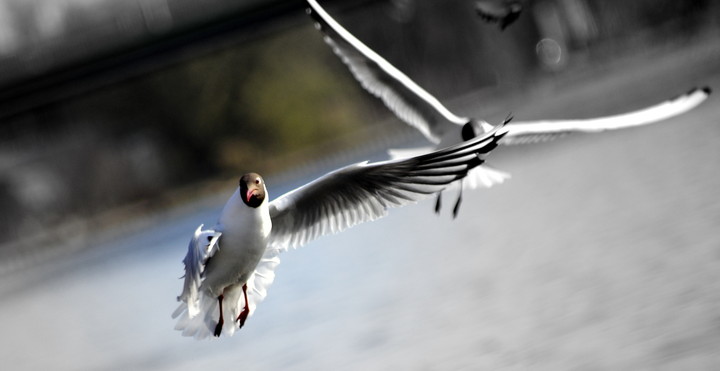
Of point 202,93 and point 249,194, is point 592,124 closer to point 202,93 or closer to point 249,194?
point 249,194

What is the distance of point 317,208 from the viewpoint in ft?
21.4

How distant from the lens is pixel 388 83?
325 inches

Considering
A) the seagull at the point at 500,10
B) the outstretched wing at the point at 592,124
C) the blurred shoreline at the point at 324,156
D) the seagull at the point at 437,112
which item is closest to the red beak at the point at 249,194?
the seagull at the point at 437,112

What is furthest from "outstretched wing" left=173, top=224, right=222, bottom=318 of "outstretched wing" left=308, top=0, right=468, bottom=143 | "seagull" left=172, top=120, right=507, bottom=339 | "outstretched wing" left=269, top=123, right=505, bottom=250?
"outstretched wing" left=308, top=0, right=468, bottom=143

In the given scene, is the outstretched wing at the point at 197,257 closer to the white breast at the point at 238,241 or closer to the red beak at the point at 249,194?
the white breast at the point at 238,241

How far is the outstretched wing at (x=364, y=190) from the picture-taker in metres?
5.77

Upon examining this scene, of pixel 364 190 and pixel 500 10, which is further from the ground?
pixel 500 10

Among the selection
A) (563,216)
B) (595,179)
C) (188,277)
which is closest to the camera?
(188,277)

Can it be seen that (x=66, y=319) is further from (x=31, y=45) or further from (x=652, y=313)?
(x=31, y=45)

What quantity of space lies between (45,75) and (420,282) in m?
15.0

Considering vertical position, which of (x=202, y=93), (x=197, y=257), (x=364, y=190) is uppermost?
(x=202, y=93)

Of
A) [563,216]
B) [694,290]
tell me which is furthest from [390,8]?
[694,290]

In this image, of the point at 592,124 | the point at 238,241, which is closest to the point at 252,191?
the point at 238,241

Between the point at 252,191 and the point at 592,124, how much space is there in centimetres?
241
